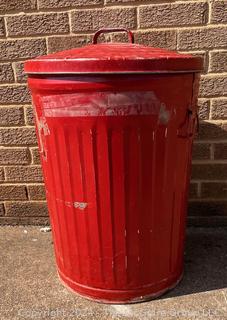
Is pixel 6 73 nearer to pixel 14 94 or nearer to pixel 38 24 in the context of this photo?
pixel 14 94

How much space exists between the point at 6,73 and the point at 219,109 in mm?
1464

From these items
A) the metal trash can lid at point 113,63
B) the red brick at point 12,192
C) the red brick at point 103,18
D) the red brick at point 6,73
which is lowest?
the red brick at point 12,192

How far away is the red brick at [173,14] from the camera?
2.33m

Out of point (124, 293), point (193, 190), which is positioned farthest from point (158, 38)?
point (124, 293)

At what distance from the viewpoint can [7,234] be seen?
279 centimetres

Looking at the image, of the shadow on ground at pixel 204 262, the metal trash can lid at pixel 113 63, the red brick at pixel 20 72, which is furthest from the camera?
the red brick at pixel 20 72

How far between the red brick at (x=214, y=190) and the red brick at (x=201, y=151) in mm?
205

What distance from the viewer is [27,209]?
9.39ft

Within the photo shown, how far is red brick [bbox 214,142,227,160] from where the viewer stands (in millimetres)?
2568

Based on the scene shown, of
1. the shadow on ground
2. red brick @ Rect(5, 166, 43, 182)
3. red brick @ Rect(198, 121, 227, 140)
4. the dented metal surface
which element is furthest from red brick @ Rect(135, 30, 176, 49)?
the shadow on ground

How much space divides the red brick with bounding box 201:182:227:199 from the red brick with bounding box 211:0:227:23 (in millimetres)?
1096

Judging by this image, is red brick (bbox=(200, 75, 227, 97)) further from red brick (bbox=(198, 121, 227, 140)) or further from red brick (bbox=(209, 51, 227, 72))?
red brick (bbox=(198, 121, 227, 140))

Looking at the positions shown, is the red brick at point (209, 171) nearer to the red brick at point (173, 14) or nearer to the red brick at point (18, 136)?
Answer: the red brick at point (173, 14)

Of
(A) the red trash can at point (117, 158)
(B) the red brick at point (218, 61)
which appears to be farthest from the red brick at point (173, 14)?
(A) the red trash can at point (117, 158)
